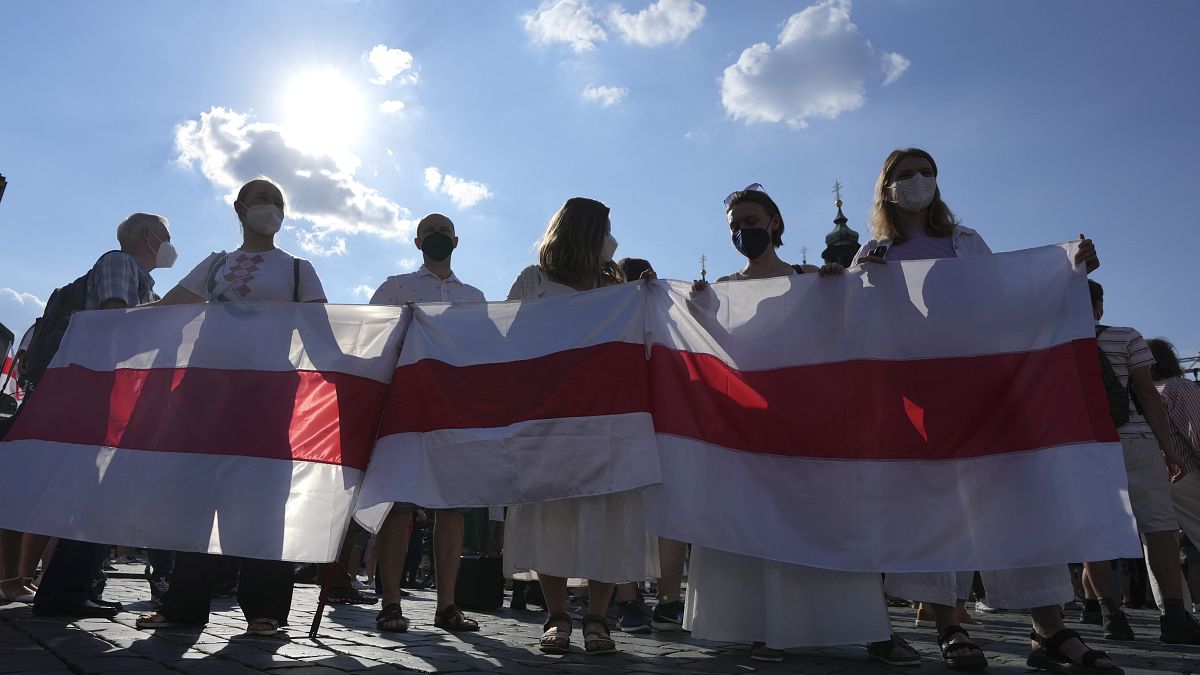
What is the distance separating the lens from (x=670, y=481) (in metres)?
3.83

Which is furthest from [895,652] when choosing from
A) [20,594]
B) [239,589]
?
[20,594]

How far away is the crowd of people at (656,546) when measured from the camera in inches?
143

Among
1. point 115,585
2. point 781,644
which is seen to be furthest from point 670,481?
point 115,585

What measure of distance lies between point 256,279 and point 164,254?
142 centimetres

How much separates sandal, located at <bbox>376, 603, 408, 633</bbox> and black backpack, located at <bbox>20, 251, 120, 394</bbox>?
9.13 feet

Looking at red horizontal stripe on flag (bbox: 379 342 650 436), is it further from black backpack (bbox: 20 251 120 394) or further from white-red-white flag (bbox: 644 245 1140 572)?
black backpack (bbox: 20 251 120 394)

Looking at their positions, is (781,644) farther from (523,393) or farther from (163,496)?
(163,496)

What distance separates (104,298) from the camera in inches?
200

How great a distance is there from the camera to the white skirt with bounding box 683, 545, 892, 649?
3582 mm

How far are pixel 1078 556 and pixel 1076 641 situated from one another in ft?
1.24

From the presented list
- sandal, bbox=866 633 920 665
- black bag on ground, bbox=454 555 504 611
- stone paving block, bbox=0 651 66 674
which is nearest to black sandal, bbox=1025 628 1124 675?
sandal, bbox=866 633 920 665

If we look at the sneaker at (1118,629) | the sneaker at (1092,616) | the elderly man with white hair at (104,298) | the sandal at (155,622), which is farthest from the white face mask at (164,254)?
the sneaker at (1092,616)

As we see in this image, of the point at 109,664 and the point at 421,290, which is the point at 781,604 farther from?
the point at 421,290

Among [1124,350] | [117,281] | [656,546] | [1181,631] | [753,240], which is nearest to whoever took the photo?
[656,546]
